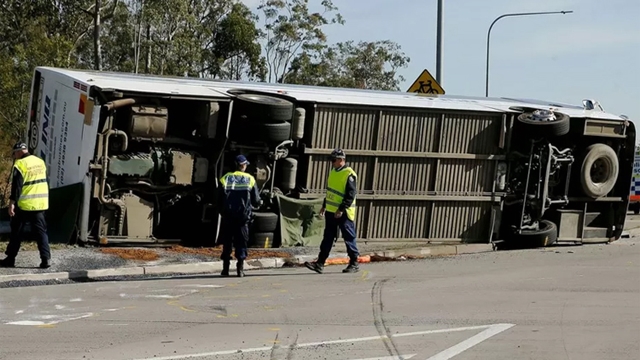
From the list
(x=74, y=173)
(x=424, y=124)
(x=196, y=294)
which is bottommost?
(x=196, y=294)

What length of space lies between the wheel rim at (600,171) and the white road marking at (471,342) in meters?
9.07

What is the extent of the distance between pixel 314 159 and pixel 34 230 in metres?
4.80

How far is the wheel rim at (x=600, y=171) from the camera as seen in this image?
17281 mm

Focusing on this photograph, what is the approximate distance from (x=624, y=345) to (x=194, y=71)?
39829mm

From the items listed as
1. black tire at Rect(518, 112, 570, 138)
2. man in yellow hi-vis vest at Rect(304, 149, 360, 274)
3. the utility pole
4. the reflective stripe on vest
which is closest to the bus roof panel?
black tire at Rect(518, 112, 570, 138)

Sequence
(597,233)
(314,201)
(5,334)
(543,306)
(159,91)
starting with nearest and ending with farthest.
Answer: (5,334)
(543,306)
(159,91)
(314,201)
(597,233)

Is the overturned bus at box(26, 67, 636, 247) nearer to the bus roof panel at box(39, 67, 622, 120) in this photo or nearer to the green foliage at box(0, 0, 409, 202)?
the bus roof panel at box(39, 67, 622, 120)

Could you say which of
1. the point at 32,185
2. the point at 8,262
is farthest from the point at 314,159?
the point at 8,262

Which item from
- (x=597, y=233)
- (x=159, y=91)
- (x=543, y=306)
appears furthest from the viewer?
(x=597, y=233)

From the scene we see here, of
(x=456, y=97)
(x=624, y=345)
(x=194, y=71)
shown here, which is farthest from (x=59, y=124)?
(x=194, y=71)

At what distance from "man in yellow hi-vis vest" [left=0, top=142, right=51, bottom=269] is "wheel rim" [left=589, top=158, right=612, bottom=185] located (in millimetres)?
10020

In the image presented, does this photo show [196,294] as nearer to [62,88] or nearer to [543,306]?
[543,306]

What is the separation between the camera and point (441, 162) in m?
16.0

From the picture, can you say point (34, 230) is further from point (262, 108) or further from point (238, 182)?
point (262, 108)
